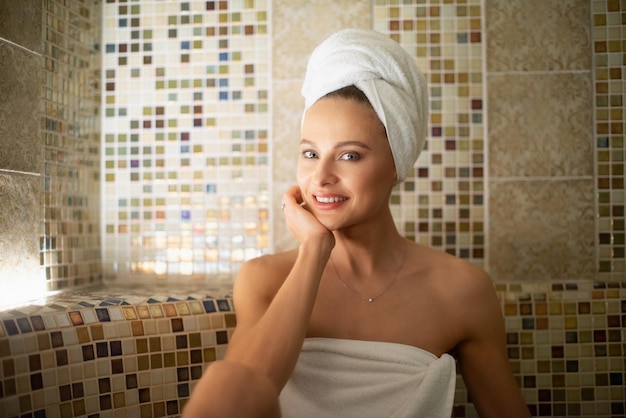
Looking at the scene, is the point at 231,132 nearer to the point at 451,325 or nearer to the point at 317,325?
the point at 317,325

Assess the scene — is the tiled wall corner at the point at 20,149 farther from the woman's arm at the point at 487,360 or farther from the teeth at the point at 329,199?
the woman's arm at the point at 487,360

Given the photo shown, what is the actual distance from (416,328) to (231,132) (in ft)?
3.14

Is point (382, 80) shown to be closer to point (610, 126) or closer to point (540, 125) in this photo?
point (540, 125)

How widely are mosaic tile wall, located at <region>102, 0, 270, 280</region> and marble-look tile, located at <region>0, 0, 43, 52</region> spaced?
381mm

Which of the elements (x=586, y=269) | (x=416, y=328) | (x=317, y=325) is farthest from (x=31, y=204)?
(x=586, y=269)

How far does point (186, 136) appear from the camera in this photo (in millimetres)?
1976

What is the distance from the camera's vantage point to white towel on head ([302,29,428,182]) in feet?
4.34

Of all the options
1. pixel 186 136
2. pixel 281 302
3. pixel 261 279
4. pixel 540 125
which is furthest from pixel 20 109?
pixel 540 125

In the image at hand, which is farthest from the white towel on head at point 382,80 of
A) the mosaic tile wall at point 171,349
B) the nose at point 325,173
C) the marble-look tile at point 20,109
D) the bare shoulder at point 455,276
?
the marble-look tile at point 20,109

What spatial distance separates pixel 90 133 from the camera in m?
1.93

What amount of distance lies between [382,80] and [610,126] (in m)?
0.98

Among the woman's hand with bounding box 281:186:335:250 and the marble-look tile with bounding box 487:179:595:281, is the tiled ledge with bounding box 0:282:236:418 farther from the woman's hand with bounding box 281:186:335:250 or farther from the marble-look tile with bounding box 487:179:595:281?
the marble-look tile with bounding box 487:179:595:281

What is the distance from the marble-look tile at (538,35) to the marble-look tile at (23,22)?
1.39 meters

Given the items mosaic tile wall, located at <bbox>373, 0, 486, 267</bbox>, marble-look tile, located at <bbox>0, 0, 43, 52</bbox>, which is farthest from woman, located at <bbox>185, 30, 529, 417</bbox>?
marble-look tile, located at <bbox>0, 0, 43, 52</bbox>
